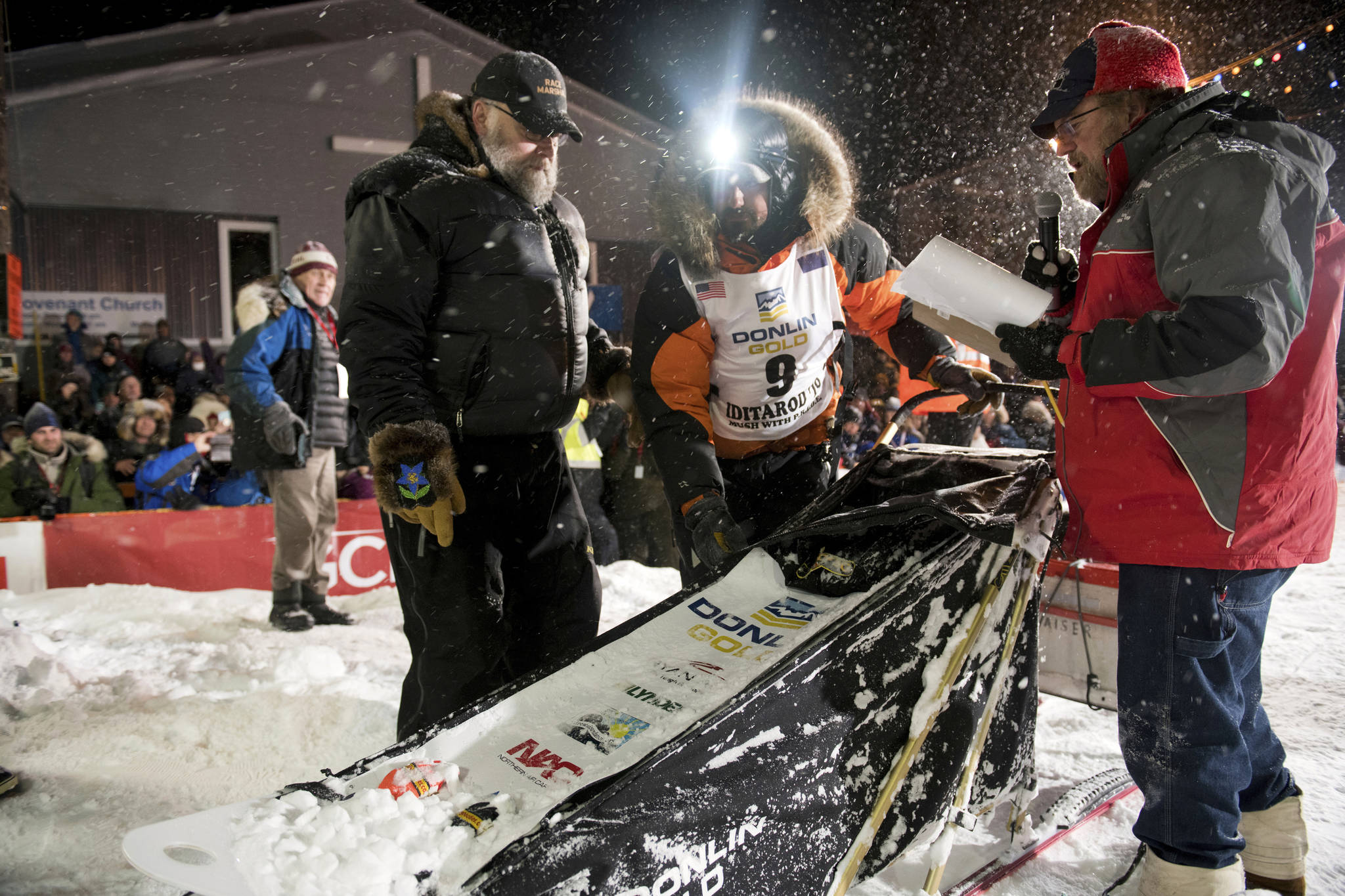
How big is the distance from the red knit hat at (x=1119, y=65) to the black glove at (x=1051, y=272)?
1.20ft

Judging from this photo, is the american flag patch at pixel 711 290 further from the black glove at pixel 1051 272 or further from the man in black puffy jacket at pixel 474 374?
the black glove at pixel 1051 272

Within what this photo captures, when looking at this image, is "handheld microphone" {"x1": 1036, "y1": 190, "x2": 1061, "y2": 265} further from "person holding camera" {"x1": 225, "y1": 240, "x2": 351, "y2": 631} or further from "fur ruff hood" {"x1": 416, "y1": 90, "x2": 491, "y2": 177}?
"person holding camera" {"x1": 225, "y1": 240, "x2": 351, "y2": 631}

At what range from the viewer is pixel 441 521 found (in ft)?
6.34

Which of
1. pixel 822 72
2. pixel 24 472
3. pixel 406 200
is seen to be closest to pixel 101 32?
pixel 24 472

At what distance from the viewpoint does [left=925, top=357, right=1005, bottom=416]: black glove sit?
2186 mm

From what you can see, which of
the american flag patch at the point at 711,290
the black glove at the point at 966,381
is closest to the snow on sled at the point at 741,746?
the black glove at the point at 966,381

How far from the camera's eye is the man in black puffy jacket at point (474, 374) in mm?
1909

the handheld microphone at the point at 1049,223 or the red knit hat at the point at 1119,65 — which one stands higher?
the red knit hat at the point at 1119,65

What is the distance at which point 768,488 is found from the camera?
2.37 metres

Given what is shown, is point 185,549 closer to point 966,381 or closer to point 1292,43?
point 966,381

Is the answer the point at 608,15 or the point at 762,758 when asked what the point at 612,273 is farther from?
the point at 762,758

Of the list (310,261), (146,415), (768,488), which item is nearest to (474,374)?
(768,488)

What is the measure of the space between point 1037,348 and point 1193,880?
106 centimetres

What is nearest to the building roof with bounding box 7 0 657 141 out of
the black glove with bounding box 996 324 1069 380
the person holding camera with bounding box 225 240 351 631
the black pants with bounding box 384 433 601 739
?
the person holding camera with bounding box 225 240 351 631
